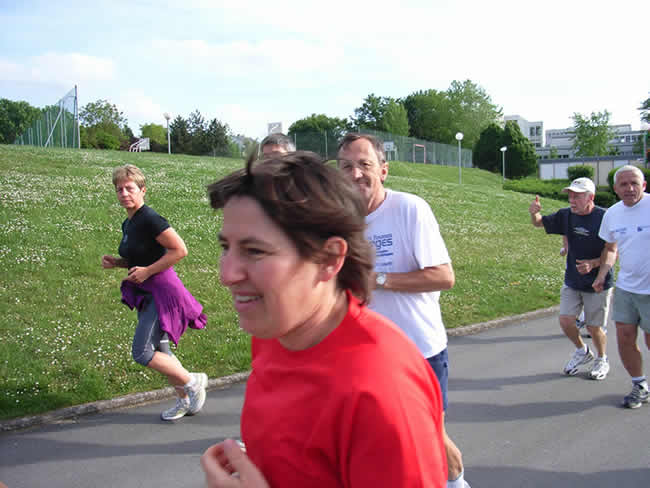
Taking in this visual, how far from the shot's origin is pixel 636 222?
5387 mm

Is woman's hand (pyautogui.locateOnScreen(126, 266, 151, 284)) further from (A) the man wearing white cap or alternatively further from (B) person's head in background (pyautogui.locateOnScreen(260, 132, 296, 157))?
(A) the man wearing white cap

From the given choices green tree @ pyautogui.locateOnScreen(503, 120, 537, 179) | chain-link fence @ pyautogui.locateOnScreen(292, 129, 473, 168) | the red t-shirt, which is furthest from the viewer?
green tree @ pyautogui.locateOnScreen(503, 120, 537, 179)

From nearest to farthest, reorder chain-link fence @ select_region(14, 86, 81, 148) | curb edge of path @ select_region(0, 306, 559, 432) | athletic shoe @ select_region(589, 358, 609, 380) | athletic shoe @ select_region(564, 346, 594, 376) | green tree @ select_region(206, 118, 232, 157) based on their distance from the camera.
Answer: curb edge of path @ select_region(0, 306, 559, 432), athletic shoe @ select_region(589, 358, 609, 380), athletic shoe @ select_region(564, 346, 594, 376), chain-link fence @ select_region(14, 86, 81, 148), green tree @ select_region(206, 118, 232, 157)

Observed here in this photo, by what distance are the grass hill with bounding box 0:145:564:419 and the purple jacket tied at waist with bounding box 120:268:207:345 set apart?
123cm

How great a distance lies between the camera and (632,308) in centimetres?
535

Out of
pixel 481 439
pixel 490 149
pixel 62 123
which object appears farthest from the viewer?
pixel 490 149

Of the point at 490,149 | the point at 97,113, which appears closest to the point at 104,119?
the point at 97,113

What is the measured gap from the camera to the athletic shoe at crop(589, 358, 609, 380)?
6.11m

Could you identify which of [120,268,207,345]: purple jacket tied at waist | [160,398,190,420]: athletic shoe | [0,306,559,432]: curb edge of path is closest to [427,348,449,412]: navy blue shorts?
[120,268,207,345]: purple jacket tied at waist

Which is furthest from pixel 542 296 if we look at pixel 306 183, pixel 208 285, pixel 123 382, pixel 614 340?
pixel 306 183

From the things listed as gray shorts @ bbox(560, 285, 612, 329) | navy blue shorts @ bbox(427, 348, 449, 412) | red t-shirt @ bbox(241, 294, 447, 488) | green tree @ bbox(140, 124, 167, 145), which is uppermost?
green tree @ bbox(140, 124, 167, 145)

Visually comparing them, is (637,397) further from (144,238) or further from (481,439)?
(144,238)

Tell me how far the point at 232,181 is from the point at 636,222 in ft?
17.1

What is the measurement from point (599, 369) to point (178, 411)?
15.1 feet
